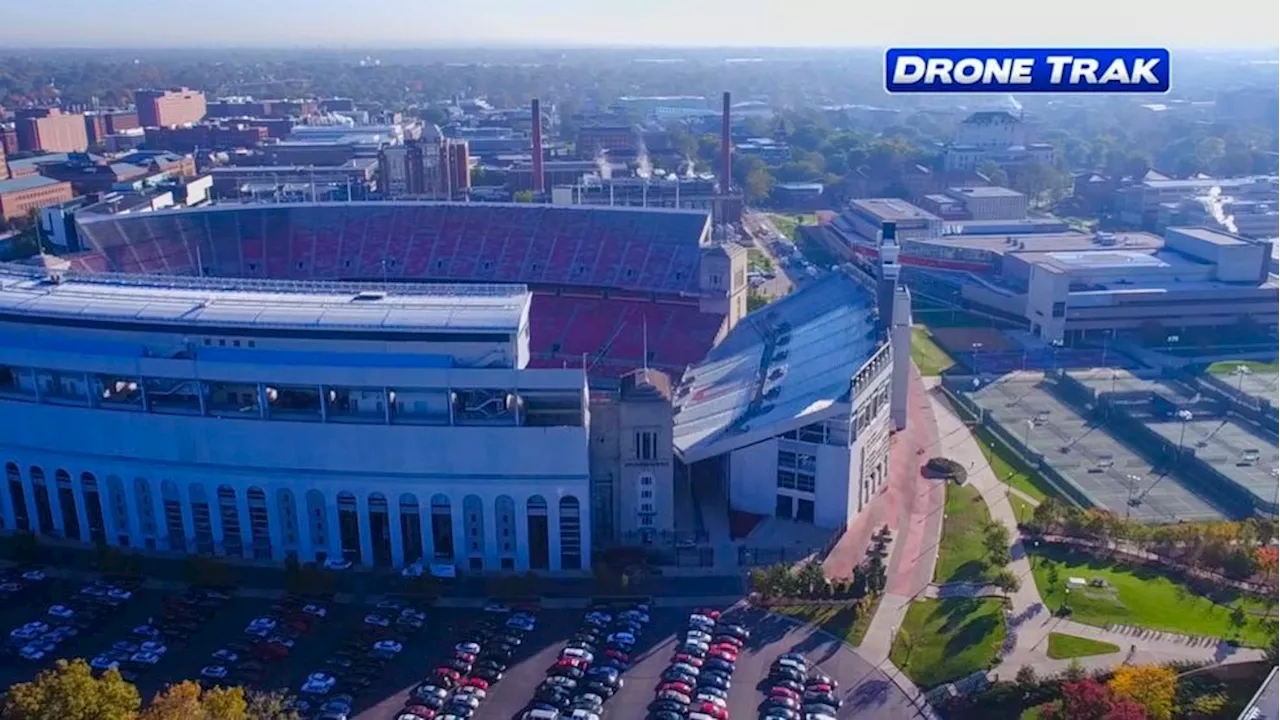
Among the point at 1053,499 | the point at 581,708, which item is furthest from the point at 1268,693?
the point at 581,708

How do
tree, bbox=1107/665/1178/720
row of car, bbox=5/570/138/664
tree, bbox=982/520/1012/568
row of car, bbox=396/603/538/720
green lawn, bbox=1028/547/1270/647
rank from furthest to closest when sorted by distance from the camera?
tree, bbox=982/520/1012/568
green lawn, bbox=1028/547/1270/647
row of car, bbox=5/570/138/664
row of car, bbox=396/603/538/720
tree, bbox=1107/665/1178/720

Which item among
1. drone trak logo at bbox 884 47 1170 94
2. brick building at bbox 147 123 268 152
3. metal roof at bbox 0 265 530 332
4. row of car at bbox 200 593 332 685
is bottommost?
row of car at bbox 200 593 332 685

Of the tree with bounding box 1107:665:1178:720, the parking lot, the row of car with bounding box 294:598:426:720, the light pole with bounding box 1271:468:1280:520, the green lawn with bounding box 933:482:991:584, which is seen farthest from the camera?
the light pole with bounding box 1271:468:1280:520

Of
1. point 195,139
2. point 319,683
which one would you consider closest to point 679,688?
point 319,683

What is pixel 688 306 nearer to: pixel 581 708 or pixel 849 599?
pixel 849 599

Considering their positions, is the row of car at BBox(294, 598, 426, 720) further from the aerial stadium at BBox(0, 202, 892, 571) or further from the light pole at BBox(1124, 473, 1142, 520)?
the light pole at BBox(1124, 473, 1142, 520)

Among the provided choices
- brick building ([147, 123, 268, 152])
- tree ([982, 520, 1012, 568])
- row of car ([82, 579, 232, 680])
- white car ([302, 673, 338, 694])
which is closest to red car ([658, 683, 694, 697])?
white car ([302, 673, 338, 694])

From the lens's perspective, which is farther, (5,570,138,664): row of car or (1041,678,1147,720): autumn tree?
(5,570,138,664): row of car
